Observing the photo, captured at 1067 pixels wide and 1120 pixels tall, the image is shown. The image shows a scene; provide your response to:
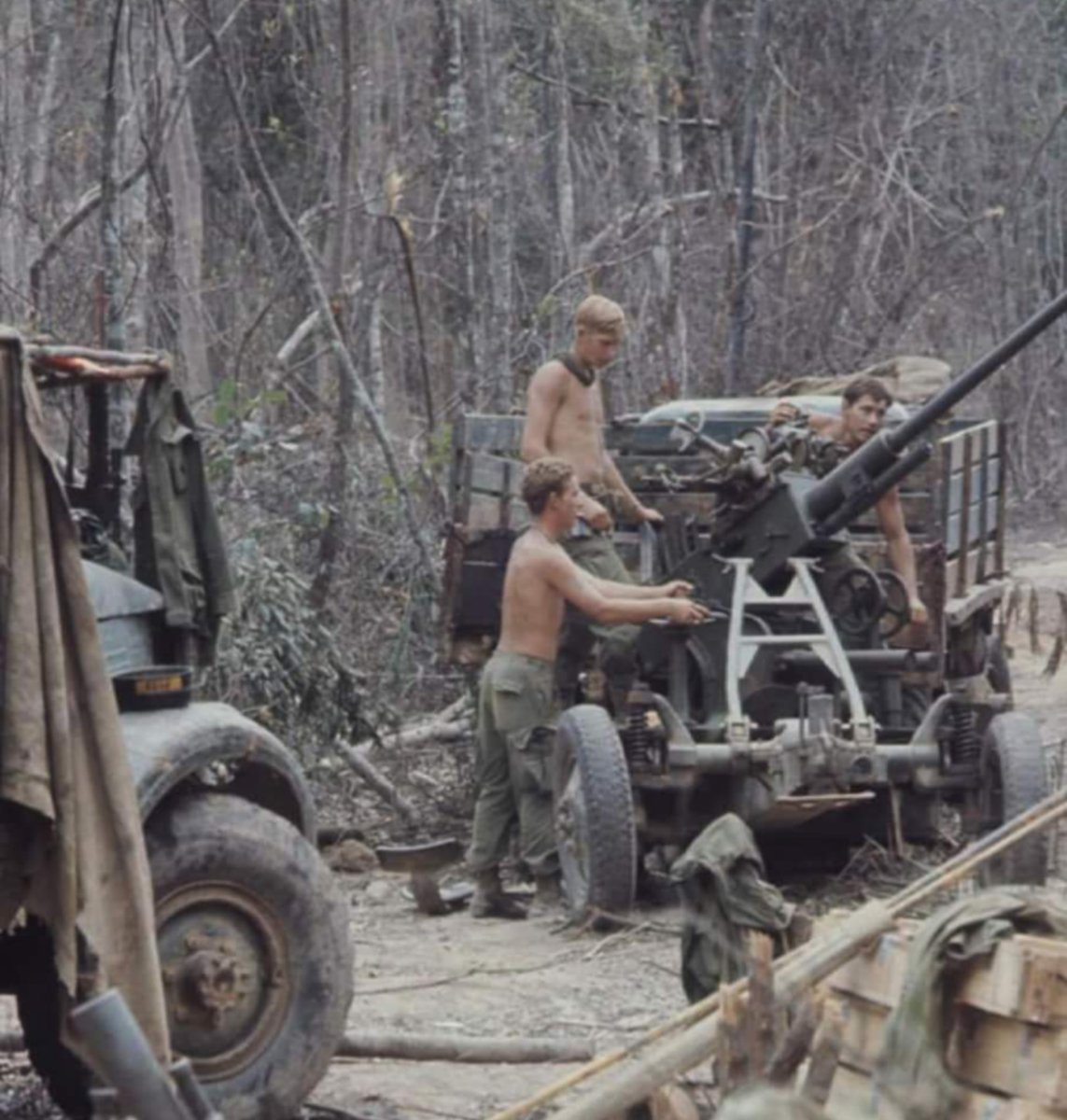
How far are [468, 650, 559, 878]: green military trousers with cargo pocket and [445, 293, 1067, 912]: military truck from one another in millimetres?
295

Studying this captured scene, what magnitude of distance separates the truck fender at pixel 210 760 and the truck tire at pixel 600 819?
2.83 meters

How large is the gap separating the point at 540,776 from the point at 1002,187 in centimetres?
1895

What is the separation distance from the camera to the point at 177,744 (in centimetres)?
674

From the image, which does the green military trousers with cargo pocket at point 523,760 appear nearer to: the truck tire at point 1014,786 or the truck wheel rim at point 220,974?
the truck tire at point 1014,786

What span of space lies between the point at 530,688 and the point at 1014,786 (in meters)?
1.95

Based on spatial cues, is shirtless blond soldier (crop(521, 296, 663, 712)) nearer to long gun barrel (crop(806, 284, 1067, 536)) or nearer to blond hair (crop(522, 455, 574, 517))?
blond hair (crop(522, 455, 574, 517))

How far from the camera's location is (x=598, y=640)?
37.3ft

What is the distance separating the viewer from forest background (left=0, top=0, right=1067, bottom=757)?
1424cm

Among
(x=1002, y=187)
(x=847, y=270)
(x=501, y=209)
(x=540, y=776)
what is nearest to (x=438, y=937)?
(x=540, y=776)

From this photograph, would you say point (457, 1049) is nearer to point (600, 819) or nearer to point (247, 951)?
point (247, 951)

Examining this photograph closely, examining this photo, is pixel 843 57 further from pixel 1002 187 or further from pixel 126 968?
pixel 126 968

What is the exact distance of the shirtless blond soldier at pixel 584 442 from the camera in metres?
11.4

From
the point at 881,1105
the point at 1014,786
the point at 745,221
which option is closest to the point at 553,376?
the point at 1014,786

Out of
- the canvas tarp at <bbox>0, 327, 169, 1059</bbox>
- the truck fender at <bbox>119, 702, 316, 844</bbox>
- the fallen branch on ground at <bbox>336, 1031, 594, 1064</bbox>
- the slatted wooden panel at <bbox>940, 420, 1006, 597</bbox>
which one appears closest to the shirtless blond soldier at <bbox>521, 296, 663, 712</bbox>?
the slatted wooden panel at <bbox>940, 420, 1006, 597</bbox>
